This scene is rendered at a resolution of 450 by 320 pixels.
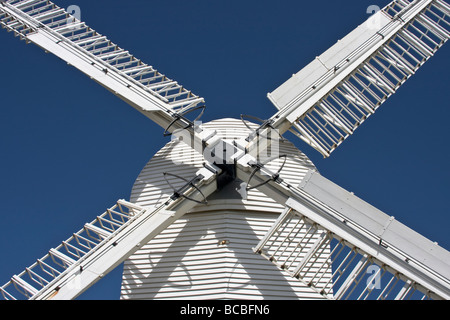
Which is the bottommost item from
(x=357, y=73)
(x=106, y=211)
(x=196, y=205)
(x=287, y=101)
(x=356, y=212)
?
(x=106, y=211)

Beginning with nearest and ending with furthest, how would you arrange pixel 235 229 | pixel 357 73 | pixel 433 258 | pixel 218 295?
pixel 433 258 < pixel 218 295 < pixel 235 229 < pixel 357 73

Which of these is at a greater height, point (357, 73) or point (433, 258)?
point (357, 73)

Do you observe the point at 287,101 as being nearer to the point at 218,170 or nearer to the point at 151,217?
the point at 218,170

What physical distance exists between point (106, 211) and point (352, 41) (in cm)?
615

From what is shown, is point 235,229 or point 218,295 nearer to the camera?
point 218,295

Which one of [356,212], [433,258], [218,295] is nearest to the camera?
[433,258]

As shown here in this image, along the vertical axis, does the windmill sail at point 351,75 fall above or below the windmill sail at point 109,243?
above

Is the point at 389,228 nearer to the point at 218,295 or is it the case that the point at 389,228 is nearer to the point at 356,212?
the point at 356,212

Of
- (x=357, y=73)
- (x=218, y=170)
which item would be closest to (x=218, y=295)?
(x=218, y=170)

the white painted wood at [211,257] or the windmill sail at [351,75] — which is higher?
the windmill sail at [351,75]

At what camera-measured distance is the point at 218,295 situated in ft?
39.9

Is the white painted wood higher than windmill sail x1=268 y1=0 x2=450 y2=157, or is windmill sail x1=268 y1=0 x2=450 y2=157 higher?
windmill sail x1=268 y1=0 x2=450 y2=157

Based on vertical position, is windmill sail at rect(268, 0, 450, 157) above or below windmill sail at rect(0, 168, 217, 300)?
above

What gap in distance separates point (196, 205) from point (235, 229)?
0.88m
